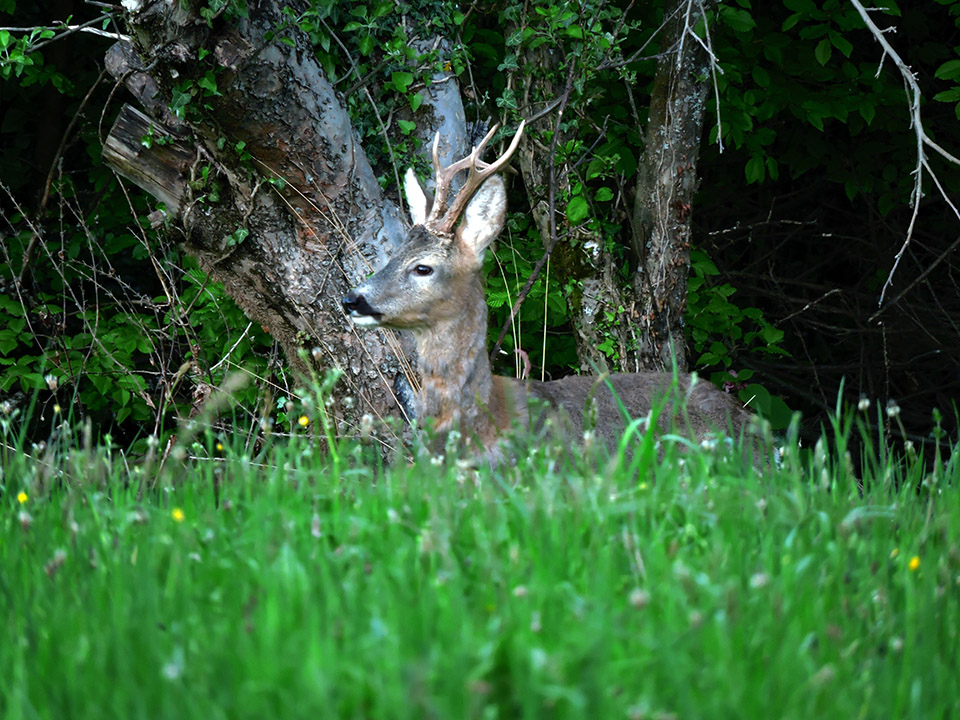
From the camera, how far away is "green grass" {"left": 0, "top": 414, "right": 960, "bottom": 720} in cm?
191

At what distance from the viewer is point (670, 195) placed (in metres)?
6.11

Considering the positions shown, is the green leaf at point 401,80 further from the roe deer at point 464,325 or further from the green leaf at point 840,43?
the green leaf at point 840,43

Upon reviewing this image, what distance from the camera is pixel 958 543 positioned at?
9.26ft

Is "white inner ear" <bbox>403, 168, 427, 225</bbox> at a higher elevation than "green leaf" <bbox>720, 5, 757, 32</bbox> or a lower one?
lower

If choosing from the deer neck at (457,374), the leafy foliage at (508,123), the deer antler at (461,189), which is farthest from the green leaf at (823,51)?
the deer neck at (457,374)

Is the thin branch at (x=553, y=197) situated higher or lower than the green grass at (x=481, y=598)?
higher

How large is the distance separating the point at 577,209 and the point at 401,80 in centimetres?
112

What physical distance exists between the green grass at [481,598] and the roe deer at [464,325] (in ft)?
5.25

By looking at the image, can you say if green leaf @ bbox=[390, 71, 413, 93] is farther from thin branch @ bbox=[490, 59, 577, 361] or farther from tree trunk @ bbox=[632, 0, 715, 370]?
tree trunk @ bbox=[632, 0, 715, 370]

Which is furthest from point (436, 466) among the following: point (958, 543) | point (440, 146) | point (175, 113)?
point (440, 146)

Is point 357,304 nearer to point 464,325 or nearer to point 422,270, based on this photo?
point 422,270

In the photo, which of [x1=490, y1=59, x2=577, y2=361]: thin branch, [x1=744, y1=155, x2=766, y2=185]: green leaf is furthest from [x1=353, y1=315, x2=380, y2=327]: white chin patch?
[x1=744, y1=155, x2=766, y2=185]: green leaf

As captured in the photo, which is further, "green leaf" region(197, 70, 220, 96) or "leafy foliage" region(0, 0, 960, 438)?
"leafy foliage" region(0, 0, 960, 438)

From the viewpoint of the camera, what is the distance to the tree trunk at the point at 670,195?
6.04 m
